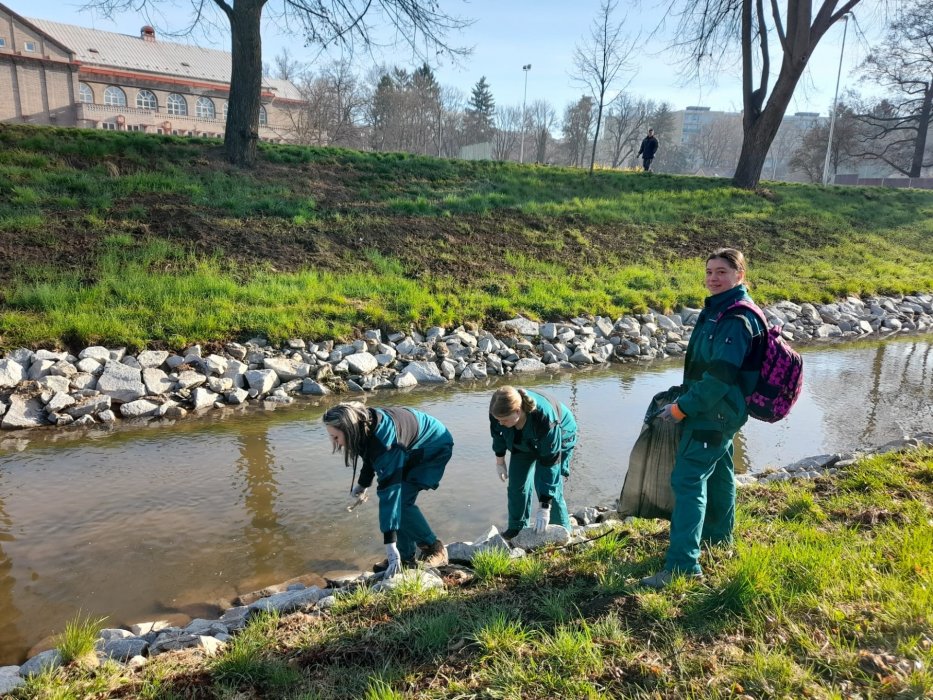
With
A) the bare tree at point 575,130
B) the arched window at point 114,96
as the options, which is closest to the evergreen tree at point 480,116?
the bare tree at point 575,130

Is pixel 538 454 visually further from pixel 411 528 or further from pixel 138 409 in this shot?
pixel 138 409

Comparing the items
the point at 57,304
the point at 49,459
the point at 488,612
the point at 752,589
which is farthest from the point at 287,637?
the point at 57,304

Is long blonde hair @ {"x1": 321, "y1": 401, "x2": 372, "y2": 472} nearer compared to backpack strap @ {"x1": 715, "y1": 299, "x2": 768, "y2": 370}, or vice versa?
backpack strap @ {"x1": 715, "y1": 299, "x2": 768, "y2": 370}

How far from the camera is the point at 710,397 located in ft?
9.75

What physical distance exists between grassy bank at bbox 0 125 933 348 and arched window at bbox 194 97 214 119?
39.7m

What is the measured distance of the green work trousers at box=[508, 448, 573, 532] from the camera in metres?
4.17

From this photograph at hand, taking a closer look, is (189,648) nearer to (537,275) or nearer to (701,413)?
(701,413)

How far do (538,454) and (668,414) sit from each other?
112cm

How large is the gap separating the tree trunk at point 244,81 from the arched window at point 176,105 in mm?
40787

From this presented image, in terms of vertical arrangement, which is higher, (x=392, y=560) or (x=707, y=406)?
(x=707, y=406)

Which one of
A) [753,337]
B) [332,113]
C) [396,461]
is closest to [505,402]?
[396,461]

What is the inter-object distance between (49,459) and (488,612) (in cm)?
503

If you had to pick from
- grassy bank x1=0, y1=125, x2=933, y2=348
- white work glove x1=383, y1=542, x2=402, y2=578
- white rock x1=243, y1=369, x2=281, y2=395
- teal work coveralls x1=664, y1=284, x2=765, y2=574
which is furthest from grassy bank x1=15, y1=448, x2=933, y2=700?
grassy bank x1=0, y1=125, x2=933, y2=348

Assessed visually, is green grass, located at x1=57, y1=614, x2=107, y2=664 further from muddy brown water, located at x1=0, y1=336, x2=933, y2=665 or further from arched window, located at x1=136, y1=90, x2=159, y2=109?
arched window, located at x1=136, y1=90, x2=159, y2=109
